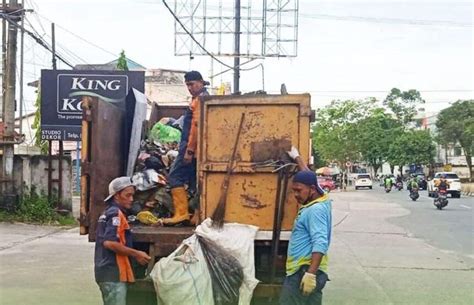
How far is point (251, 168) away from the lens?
5.95m

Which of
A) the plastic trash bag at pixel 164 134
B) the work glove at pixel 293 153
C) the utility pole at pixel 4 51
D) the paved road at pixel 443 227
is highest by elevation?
the utility pole at pixel 4 51

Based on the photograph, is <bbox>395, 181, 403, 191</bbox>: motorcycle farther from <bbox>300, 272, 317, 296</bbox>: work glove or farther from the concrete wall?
<bbox>300, 272, 317, 296</bbox>: work glove

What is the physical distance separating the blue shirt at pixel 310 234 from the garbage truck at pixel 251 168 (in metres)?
1.05

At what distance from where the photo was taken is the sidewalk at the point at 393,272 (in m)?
8.27

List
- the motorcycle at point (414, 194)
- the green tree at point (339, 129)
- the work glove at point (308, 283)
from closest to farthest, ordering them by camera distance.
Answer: the work glove at point (308, 283)
the motorcycle at point (414, 194)
the green tree at point (339, 129)

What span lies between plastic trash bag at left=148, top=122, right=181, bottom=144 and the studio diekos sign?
7.06 metres

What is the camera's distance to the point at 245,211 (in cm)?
596

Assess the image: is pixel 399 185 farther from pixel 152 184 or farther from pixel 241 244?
pixel 241 244

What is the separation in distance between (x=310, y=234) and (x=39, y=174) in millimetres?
12814

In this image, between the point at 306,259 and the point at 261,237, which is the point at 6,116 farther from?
the point at 306,259

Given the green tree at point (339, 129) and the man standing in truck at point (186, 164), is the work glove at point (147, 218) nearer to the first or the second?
the man standing in truck at point (186, 164)

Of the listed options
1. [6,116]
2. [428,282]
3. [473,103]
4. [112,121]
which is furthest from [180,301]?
[473,103]

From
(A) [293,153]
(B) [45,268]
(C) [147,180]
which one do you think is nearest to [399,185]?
(B) [45,268]

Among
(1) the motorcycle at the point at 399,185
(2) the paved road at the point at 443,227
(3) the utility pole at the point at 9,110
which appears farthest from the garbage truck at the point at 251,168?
(1) the motorcycle at the point at 399,185
